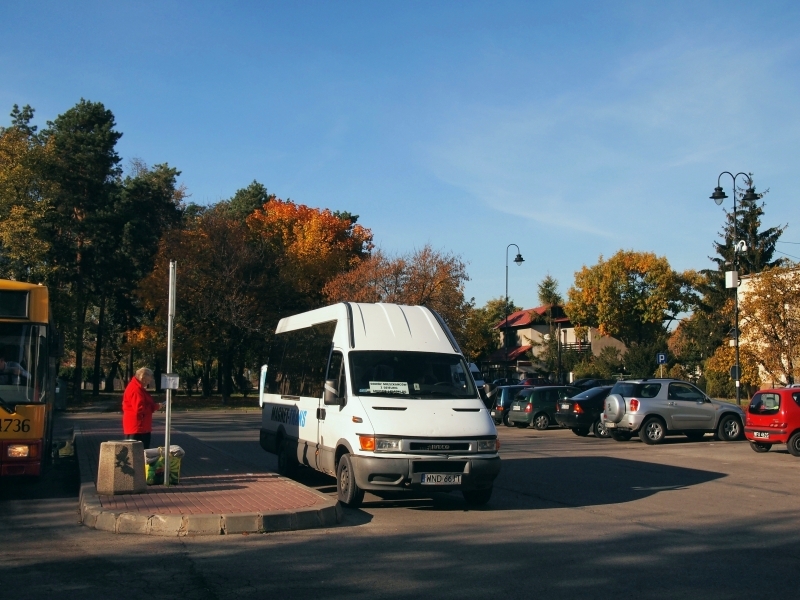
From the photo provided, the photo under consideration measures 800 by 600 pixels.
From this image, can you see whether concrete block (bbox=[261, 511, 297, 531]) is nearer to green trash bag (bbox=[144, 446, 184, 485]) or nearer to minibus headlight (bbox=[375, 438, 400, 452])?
minibus headlight (bbox=[375, 438, 400, 452])

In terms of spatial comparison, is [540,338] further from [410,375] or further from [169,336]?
[169,336]

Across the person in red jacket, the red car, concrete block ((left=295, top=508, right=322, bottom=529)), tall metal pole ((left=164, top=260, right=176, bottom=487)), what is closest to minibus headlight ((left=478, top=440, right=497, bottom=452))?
concrete block ((left=295, top=508, right=322, bottom=529))

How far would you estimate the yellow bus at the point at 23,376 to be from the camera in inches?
424

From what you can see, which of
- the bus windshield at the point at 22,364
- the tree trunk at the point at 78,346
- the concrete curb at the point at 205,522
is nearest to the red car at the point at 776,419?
the concrete curb at the point at 205,522

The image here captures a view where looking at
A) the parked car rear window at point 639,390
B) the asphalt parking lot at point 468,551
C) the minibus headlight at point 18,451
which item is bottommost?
the asphalt parking lot at point 468,551

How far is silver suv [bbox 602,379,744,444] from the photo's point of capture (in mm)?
22750

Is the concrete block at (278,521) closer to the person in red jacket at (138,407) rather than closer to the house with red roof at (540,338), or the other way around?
the person in red jacket at (138,407)

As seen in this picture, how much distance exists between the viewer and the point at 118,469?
10719 millimetres

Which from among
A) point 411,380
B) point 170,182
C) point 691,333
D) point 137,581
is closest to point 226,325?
point 170,182

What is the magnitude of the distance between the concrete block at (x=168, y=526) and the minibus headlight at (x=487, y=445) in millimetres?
3794

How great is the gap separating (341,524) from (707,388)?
156 feet

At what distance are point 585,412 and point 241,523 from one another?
18.9 metres

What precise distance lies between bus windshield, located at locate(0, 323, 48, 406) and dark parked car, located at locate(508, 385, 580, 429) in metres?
21.0

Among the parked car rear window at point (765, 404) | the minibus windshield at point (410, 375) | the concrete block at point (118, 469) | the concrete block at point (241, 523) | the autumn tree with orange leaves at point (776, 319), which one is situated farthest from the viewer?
the autumn tree with orange leaves at point (776, 319)
